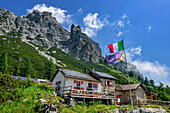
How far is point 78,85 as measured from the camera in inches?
1010

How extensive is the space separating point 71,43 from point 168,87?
503 ft

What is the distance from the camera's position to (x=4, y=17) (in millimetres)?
158750

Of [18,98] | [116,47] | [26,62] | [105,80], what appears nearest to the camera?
[18,98]

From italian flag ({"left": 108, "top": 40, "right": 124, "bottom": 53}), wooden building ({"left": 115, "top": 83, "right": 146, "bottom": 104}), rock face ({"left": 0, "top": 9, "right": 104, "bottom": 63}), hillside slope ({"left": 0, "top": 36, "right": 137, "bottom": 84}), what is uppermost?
rock face ({"left": 0, "top": 9, "right": 104, "bottom": 63})

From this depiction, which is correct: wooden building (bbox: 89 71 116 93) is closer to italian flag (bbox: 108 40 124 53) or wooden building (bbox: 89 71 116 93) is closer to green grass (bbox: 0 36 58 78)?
italian flag (bbox: 108 40 124 53)

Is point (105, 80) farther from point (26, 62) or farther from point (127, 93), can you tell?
point (26, 62)

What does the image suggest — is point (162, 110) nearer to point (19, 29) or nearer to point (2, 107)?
point (2, 107)

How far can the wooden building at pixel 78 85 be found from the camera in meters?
22.6

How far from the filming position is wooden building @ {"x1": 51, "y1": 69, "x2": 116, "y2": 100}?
74.1ft

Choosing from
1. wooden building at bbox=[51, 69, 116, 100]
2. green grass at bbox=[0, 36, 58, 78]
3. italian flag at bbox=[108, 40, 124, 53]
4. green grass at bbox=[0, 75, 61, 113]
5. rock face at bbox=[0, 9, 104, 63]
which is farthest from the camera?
rock face at bbox=[0, 9, 104, 63]

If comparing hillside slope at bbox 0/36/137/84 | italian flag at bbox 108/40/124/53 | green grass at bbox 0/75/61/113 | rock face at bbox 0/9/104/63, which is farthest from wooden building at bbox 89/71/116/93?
rock face at bbox 0/9/104/63

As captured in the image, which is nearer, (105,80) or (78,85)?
(78,85)

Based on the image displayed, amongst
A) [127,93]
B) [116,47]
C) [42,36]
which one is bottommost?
[127,93]

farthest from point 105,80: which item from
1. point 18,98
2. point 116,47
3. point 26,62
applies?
point 26,62
